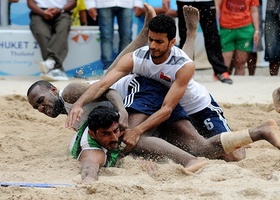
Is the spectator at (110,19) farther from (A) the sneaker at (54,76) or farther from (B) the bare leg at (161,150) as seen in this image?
(B) the bare leg at (161,150)

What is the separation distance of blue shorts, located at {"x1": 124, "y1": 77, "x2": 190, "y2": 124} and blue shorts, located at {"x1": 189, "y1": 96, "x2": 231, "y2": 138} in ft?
0.91

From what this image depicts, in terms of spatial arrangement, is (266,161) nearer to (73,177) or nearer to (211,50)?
(73,177)

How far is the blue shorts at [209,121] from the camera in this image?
676 centimetres

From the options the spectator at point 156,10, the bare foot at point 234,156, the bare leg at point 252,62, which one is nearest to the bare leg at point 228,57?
the bare leg at point 252,62

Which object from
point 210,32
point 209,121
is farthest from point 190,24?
point 210,32

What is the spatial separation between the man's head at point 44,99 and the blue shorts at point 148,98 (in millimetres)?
549

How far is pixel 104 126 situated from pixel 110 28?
16.3 feet

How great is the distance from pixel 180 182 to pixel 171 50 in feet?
4.47

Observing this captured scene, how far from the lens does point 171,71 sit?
20.7 ft

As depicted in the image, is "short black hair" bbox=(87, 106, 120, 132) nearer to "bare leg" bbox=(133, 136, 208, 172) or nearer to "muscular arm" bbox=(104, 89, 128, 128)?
"muscular arm" bbox=(104, 89, 128, 128)

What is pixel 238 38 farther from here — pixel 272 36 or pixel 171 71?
pixel 171 71

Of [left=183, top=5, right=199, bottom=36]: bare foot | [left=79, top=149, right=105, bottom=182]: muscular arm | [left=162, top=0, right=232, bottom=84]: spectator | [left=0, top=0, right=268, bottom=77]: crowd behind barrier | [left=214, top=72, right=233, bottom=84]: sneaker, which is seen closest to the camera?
[left=79, top=149, right=105, bottom=182]: muscular arm

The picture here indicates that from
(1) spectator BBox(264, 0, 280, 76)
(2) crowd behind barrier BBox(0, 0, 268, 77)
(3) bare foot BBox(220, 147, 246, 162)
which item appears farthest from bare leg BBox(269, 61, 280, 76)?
(3) bare foot BBox(220, 147, 246, 162)

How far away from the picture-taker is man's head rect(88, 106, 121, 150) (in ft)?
18.6
